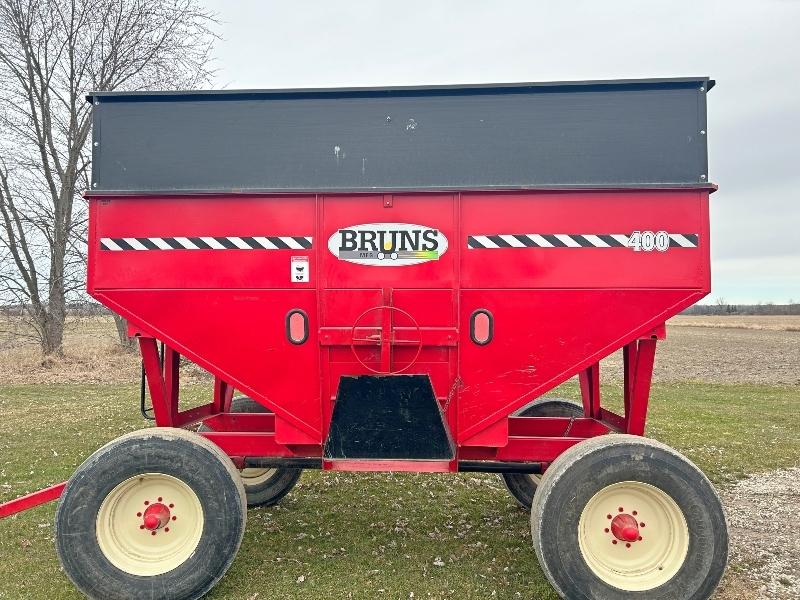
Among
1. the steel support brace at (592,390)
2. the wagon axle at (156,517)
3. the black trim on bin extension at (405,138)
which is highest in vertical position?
the black trim on bin extension at (405,138)

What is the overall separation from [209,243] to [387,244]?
1151mm

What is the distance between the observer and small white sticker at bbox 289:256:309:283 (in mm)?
3811

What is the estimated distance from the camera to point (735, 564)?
4.13 metres

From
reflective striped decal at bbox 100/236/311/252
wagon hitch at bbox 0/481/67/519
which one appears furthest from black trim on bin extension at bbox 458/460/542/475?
wagon hitch at bbox 0/481/67/519

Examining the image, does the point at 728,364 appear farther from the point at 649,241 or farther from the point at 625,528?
the point at 625,528

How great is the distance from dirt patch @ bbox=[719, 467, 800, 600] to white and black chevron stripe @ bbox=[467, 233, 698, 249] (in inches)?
87.8

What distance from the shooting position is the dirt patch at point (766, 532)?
3883 millimetres

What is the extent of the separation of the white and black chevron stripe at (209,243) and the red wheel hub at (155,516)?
63.0 inches

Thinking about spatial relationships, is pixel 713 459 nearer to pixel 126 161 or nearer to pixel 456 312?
pixel 456 312

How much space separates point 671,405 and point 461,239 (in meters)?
8.47

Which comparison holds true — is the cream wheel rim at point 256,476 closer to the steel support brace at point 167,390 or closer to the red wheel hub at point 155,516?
the steel support brace at point 167,390

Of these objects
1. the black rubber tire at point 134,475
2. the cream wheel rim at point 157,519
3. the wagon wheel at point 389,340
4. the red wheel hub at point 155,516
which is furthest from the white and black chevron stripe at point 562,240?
the red wheel hub at point 155,516

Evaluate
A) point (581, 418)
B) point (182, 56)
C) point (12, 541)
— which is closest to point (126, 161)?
point (12, 541)

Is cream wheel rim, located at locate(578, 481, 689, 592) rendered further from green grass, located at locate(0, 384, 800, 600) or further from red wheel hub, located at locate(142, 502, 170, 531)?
red wheel hub, located at locate(142, 502, 170, 531)
